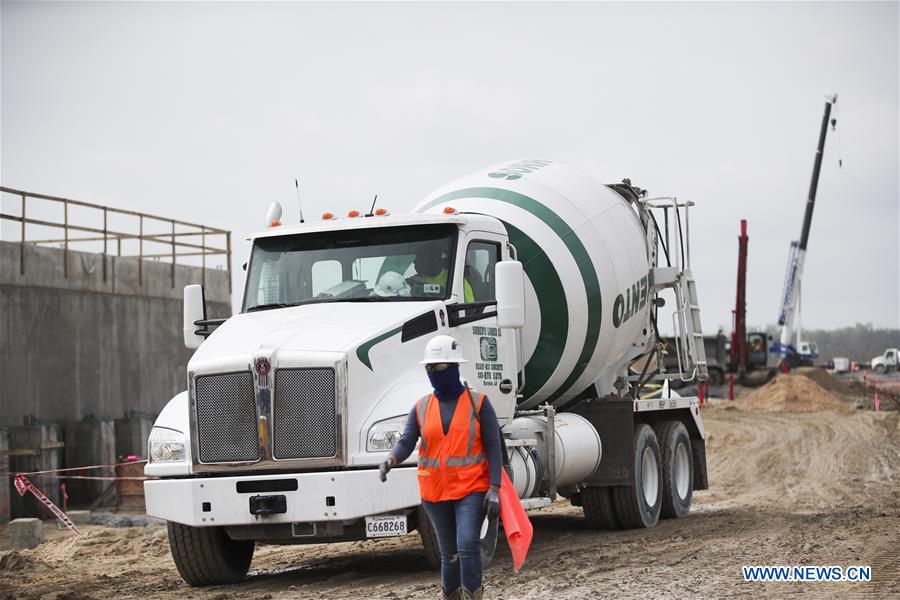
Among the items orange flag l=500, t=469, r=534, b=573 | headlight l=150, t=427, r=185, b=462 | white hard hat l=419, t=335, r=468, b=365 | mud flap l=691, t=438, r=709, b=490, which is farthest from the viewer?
mud flap l=691, t=438, r=709, b=490

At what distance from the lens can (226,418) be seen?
36.0 ft

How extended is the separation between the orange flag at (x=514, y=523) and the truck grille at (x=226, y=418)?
9.82 feet

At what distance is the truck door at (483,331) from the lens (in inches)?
471

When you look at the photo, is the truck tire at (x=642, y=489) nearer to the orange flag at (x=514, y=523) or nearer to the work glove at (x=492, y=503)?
the orange flag at (x=514, y=523)

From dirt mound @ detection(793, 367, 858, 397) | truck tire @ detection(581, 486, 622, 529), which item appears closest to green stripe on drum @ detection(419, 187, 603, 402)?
truck tire @ detection(581, 486, 622, 529)

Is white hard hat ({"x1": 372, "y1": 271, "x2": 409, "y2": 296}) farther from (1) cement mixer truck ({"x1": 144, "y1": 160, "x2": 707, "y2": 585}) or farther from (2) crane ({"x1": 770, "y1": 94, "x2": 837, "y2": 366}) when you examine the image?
(2) crane ({"x1": 770, "y1": 94, "x2": 837, "y2": 366})

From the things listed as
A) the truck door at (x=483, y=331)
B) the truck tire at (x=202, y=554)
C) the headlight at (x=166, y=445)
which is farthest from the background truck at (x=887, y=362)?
the headlight at (x=166, y=445)

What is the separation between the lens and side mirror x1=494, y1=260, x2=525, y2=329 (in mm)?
11297

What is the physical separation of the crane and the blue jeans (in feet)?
193

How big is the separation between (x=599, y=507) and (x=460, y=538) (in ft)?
23.6

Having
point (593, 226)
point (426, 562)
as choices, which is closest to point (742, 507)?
point (593, 226)

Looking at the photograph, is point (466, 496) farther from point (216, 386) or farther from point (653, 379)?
point (653, 379)

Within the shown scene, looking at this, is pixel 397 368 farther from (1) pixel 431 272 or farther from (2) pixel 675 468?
(2) pixel 675 468

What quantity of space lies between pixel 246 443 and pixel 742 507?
9200 millimetres
